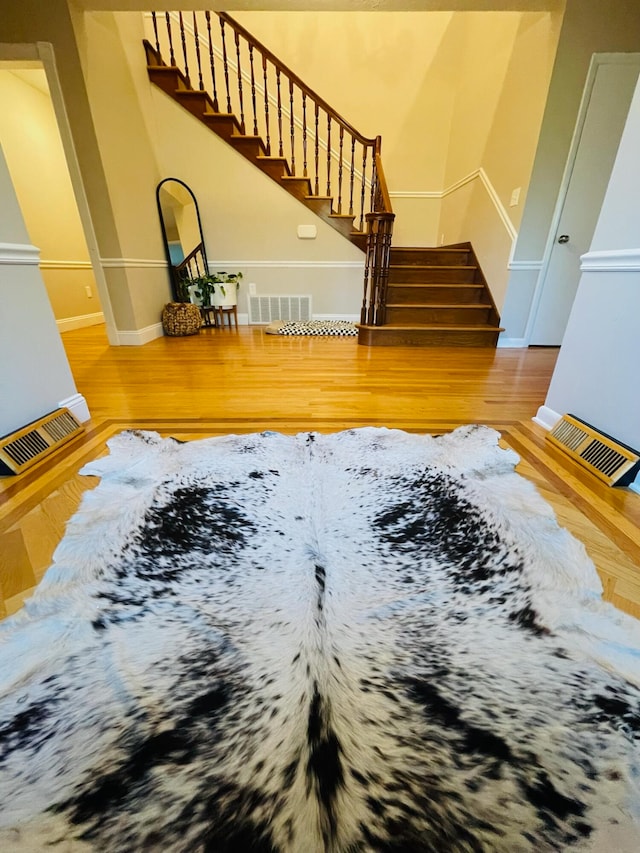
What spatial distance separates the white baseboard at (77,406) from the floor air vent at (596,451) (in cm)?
208

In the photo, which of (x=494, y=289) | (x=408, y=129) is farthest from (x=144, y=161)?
(x=494, y=289)

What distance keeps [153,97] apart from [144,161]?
0.68m

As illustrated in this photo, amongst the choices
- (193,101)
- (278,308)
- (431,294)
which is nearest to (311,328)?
(278,308)

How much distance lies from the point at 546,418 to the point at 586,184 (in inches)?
90.0

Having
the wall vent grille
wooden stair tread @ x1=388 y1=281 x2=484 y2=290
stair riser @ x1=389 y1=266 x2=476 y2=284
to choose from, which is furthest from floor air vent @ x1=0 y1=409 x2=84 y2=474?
stair riser @ x1=389 y1=266 x2=476 y2=284

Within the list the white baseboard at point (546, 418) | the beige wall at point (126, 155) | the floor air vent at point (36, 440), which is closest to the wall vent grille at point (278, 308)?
the beige wall at point (126, 155)

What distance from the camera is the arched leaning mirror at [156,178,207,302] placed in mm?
3553

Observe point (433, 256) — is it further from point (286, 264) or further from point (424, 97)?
point (424, 97)

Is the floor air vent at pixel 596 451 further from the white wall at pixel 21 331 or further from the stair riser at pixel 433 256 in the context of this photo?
the stair riser at pixel 433 256

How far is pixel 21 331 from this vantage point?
4.38ft

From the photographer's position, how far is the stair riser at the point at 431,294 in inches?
136

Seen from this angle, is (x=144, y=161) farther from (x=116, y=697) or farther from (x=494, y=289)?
(x=116, y=697)

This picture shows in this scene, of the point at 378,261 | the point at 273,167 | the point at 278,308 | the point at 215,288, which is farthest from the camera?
the point at 278,308

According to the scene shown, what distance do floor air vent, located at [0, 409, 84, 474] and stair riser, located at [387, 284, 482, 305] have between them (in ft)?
9.60
